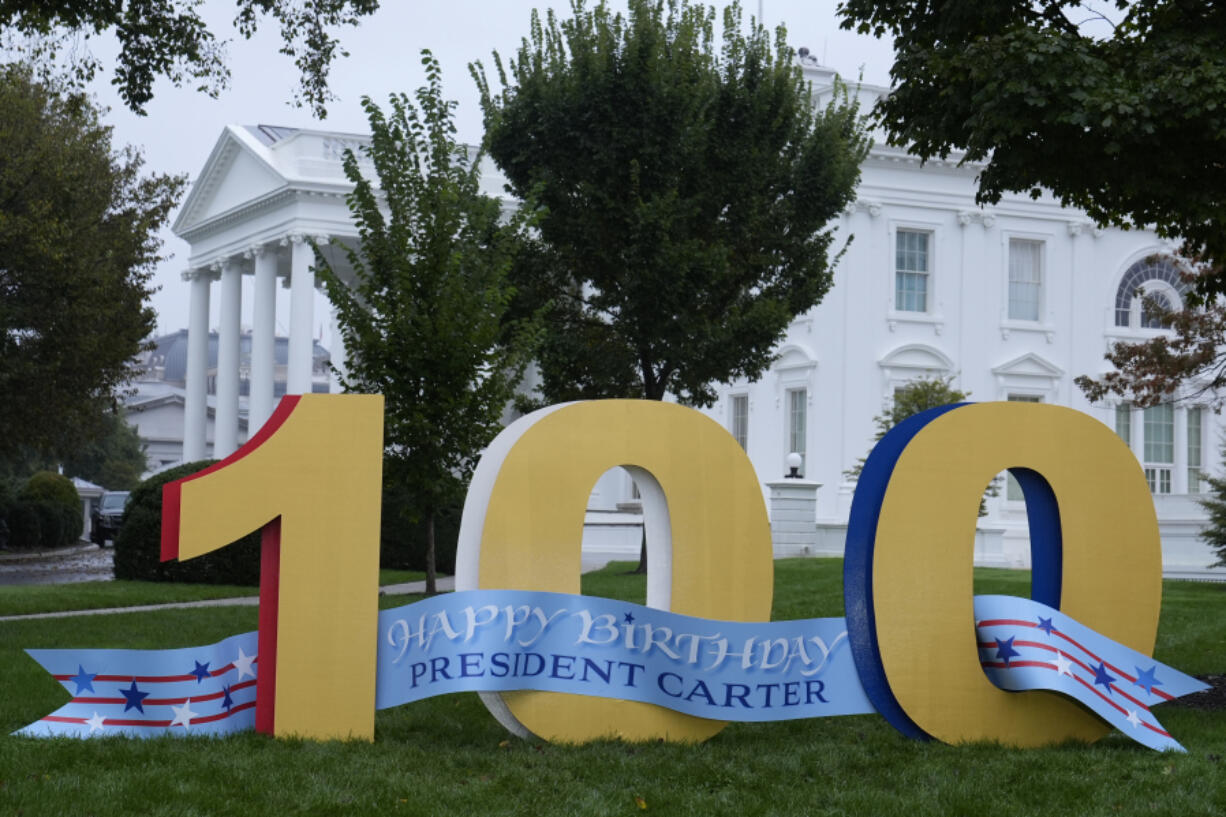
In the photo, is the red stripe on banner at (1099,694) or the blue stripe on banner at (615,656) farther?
the red stripe on banner at (1099,694)

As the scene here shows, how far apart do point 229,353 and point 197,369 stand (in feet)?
6.30

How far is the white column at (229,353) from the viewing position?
4416 cm

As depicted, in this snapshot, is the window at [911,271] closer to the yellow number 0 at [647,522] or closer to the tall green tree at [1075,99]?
the tall green tree at [1075,99]

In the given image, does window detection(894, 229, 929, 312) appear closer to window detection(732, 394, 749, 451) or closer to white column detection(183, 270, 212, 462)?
window detection(732, 394, 749, 451)

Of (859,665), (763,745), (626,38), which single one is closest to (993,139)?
(859,665)

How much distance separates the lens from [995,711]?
791 cm

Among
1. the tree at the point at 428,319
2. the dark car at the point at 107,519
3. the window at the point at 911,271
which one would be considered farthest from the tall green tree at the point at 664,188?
the dark car at the point at 107,519

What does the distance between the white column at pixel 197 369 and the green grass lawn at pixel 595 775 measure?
125 feet

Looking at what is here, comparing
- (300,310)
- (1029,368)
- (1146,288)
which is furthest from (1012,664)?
(300,310)

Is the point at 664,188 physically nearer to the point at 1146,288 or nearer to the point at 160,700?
the point at 160,700

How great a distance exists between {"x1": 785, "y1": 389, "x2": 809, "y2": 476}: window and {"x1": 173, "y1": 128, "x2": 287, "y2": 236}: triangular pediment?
16467 mm

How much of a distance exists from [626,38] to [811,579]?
904 centimetres

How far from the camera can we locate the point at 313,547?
24.1ft

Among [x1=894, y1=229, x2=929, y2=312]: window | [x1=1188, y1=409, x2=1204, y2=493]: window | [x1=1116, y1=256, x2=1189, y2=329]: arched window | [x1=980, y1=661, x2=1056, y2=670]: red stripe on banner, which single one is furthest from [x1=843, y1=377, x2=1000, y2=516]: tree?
[x1=980, y1=661, x2=1056, y2=670]: red stripe on banner
